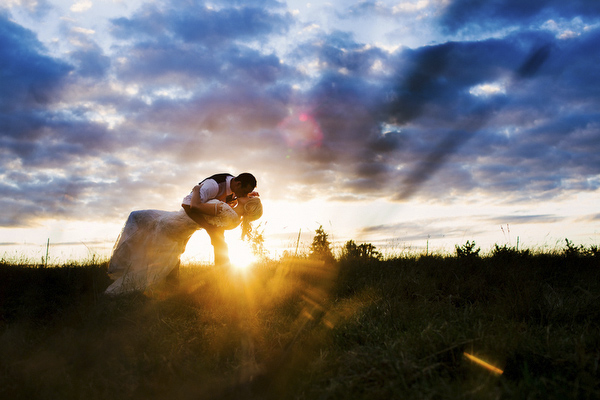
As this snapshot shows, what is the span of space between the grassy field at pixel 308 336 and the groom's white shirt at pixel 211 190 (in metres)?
1.20

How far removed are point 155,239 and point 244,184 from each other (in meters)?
1.74

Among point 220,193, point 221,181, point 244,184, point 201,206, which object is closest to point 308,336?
point 201,206

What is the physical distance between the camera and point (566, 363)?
273cm

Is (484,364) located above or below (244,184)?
below

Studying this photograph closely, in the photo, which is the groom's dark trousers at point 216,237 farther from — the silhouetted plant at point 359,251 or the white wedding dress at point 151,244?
the silhouetted plant at point 359,251

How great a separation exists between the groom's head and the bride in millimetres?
121

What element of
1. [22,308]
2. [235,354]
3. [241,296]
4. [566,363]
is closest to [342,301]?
[241,296]

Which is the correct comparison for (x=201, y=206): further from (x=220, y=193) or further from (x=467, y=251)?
(x=467, y=251)

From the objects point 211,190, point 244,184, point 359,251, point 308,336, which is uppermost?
point 244,184

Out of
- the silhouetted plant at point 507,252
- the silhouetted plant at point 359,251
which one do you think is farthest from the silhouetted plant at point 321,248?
the silhouetted plant at point 507,252

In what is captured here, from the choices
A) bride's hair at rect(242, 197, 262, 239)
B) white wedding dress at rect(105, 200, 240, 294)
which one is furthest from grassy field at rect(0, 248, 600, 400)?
bride's hair at rect(242, 197, 262, 239)

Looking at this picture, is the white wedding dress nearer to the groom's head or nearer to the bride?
the bride

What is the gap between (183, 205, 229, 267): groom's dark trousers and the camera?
18.1 feet

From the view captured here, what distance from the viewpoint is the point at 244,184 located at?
564cm
